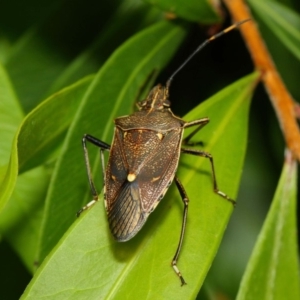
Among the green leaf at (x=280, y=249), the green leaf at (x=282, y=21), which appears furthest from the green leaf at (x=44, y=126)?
the green leaf at (x=282, y=21)

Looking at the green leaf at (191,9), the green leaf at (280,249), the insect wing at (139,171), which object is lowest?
the green leaf at (280,249)

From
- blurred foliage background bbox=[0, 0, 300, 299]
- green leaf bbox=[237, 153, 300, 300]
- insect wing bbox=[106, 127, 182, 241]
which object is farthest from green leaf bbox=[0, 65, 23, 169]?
green leaf bbox=[237, 153, 300, 300]

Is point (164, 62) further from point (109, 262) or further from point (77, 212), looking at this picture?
point (109, 262)

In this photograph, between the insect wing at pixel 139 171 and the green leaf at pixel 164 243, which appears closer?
the green leaf at pixel 164 243

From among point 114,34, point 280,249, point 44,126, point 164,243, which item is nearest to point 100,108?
point 44,126

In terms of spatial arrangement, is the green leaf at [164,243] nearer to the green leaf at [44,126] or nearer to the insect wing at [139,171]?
the insect wing at [139,171]

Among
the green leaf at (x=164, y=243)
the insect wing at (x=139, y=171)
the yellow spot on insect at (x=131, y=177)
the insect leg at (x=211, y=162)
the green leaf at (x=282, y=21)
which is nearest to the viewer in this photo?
the green leaf at (x=164, y=243)

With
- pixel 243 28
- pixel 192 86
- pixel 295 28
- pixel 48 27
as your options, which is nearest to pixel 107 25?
pixel 48 27
